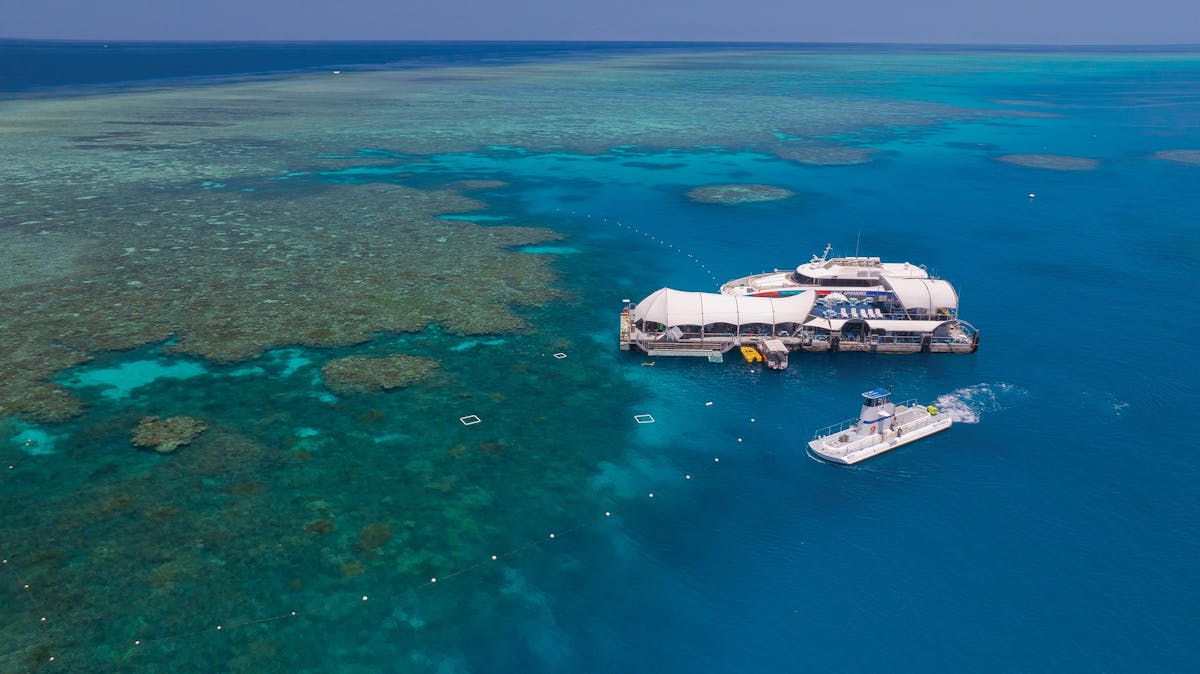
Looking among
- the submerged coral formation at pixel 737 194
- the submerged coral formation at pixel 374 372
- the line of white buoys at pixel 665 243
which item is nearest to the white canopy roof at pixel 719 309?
the line of white buoys at pixel 665 243

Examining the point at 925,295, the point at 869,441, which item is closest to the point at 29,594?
the point at 869,441

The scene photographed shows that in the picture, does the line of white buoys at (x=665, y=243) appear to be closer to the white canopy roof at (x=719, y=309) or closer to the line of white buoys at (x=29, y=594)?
the white canopy roof at (x=719, y=309)

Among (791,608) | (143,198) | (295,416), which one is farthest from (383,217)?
(791,608)

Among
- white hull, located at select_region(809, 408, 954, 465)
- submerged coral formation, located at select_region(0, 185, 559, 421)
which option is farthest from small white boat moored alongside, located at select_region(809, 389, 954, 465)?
submerged coral formation, located at select_region(0, 185, 559, 421)

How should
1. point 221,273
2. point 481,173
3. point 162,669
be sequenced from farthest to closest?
point 481,173, point 221,273, point 162,669

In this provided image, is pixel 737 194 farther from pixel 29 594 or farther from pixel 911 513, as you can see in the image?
pixel 29 594

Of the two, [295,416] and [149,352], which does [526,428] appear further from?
[149,352]

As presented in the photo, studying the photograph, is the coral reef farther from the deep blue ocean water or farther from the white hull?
the white hull
